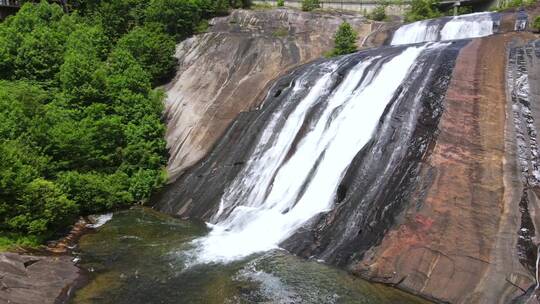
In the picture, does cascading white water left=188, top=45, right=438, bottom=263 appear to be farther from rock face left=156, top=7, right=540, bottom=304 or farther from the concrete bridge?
the concrete bridge

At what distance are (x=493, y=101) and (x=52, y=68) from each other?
82.8 ft

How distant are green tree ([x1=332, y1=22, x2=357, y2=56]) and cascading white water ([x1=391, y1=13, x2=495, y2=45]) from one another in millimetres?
3548

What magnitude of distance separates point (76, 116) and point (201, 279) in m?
13.4

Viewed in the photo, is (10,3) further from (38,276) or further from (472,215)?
(472,215)

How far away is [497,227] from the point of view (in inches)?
559

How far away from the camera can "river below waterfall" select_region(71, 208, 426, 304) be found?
1345cm

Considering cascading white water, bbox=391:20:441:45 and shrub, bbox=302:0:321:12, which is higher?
shrub, bbox=302:0:321:12

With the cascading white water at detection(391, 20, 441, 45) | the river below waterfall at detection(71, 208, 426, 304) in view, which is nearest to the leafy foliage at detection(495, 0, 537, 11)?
the cascading white water at detection(391, 20, 441, 45)

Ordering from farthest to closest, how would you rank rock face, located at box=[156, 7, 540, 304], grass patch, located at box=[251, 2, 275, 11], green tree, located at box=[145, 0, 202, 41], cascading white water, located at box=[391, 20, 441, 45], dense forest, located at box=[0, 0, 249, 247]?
grass patch, located at box=[251, 2, 275, 11] → green tree, located at box=[145, 0, 202, 41] → cascading white water, located at box=[391, 20, 441, 45] → dense forest, located at box=[0, 0, 249, 247] → rock face, located at box=[156, 7, 540, 304]

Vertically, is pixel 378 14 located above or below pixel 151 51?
above

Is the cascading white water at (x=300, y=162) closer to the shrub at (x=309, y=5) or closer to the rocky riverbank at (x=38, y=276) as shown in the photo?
the rocky riverbank at (x=38, y=276)

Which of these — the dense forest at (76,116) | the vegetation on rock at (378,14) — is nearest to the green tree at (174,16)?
the dense forest at (76,116)

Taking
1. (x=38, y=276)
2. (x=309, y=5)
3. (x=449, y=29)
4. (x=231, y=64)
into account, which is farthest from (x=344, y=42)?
(x=38, y=276)

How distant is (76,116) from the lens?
78.2 ft
